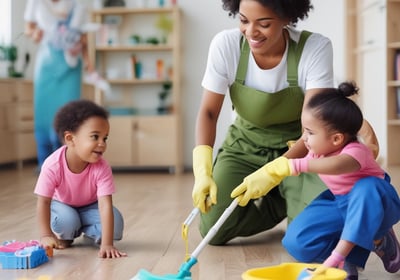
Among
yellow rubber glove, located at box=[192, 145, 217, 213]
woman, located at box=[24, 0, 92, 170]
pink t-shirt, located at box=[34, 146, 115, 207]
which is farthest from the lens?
woman, located at box=[24, 0, 92, 170]

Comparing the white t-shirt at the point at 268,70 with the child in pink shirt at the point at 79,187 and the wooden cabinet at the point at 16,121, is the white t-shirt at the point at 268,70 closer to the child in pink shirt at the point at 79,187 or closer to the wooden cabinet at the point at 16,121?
the child in pink shirt at the point at 79,187

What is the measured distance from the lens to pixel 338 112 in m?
1.59

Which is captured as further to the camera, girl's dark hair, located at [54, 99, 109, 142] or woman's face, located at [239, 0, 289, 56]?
girl's dark hair, located at [54, 99, 109, 142]

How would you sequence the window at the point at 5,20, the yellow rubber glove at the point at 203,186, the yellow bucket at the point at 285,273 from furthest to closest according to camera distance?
the window at the point at 5,20, the yellow rubber glove at the point at 203,186, the yellow bucket at the point at 285,273

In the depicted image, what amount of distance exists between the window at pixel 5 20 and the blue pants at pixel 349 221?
4.68 meters

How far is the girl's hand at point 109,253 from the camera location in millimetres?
1997

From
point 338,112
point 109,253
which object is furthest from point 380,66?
point 338,112

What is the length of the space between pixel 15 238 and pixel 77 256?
0.41m

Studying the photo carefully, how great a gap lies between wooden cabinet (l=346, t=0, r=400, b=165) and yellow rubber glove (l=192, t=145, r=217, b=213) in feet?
12.3

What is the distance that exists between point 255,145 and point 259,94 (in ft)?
0.74

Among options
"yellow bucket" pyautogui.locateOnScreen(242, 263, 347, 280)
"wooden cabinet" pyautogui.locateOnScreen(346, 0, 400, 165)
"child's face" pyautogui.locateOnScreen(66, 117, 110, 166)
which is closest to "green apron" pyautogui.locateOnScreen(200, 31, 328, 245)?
"child's face" pyautogui.locateOnScreen(66, 117, 110, 166)

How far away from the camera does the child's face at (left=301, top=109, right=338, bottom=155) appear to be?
161cm

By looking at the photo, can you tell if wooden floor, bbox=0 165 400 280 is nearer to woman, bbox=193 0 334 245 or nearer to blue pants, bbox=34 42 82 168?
woman, bbox=193 0 334 245

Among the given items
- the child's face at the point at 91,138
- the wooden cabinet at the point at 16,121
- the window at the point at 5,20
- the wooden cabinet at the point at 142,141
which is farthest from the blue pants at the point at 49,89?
the child's face at the point at 91,138
